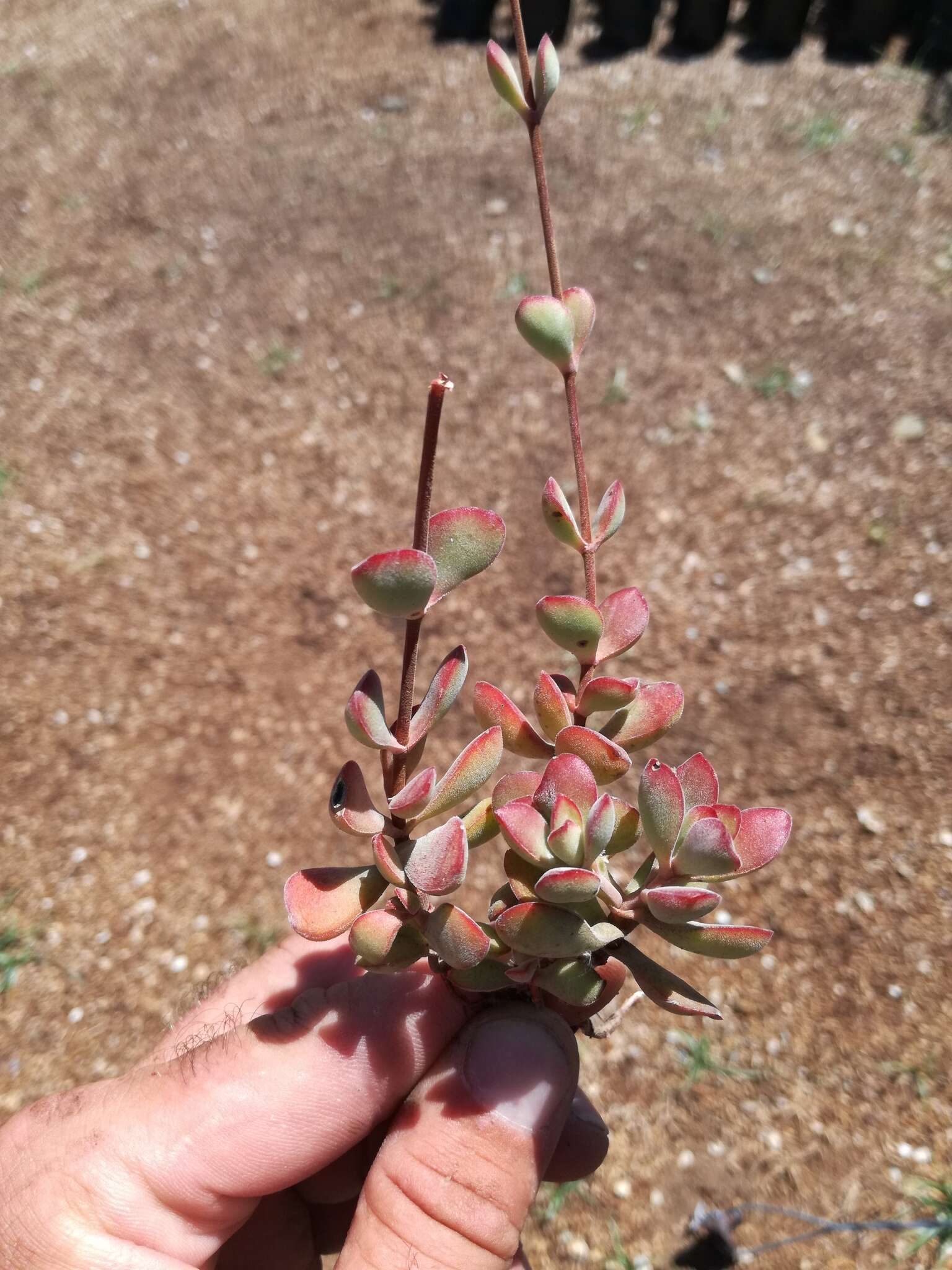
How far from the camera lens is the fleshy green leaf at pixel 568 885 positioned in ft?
2.32

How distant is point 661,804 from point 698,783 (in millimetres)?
83

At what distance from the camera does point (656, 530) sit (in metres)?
2.31

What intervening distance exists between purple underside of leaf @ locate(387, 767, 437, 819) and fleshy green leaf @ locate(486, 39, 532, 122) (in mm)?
468

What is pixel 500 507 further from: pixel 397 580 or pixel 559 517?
pixel 397 580

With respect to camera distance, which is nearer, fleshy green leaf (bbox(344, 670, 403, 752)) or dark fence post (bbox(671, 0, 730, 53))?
fleshy green leaf (bbox(344, 670, 403, 752))

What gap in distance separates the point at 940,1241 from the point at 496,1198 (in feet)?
3.11

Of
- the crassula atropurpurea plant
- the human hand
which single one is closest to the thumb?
the human hand

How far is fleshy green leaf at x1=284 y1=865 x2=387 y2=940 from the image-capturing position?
0.75 metres

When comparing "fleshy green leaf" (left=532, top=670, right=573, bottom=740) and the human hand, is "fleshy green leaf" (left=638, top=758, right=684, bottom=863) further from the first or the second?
the human hand

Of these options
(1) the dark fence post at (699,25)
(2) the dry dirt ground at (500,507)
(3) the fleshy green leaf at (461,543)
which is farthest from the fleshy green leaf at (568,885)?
(1) the dark fence post at (699,25)

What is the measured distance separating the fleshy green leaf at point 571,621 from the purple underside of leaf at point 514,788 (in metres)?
0.12

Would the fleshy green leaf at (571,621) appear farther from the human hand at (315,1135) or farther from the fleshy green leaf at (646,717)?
the human hand at (315,1135)

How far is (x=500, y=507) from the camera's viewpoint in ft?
7.70

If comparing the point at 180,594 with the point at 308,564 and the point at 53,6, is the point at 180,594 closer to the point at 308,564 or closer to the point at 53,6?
the point at 308,564
